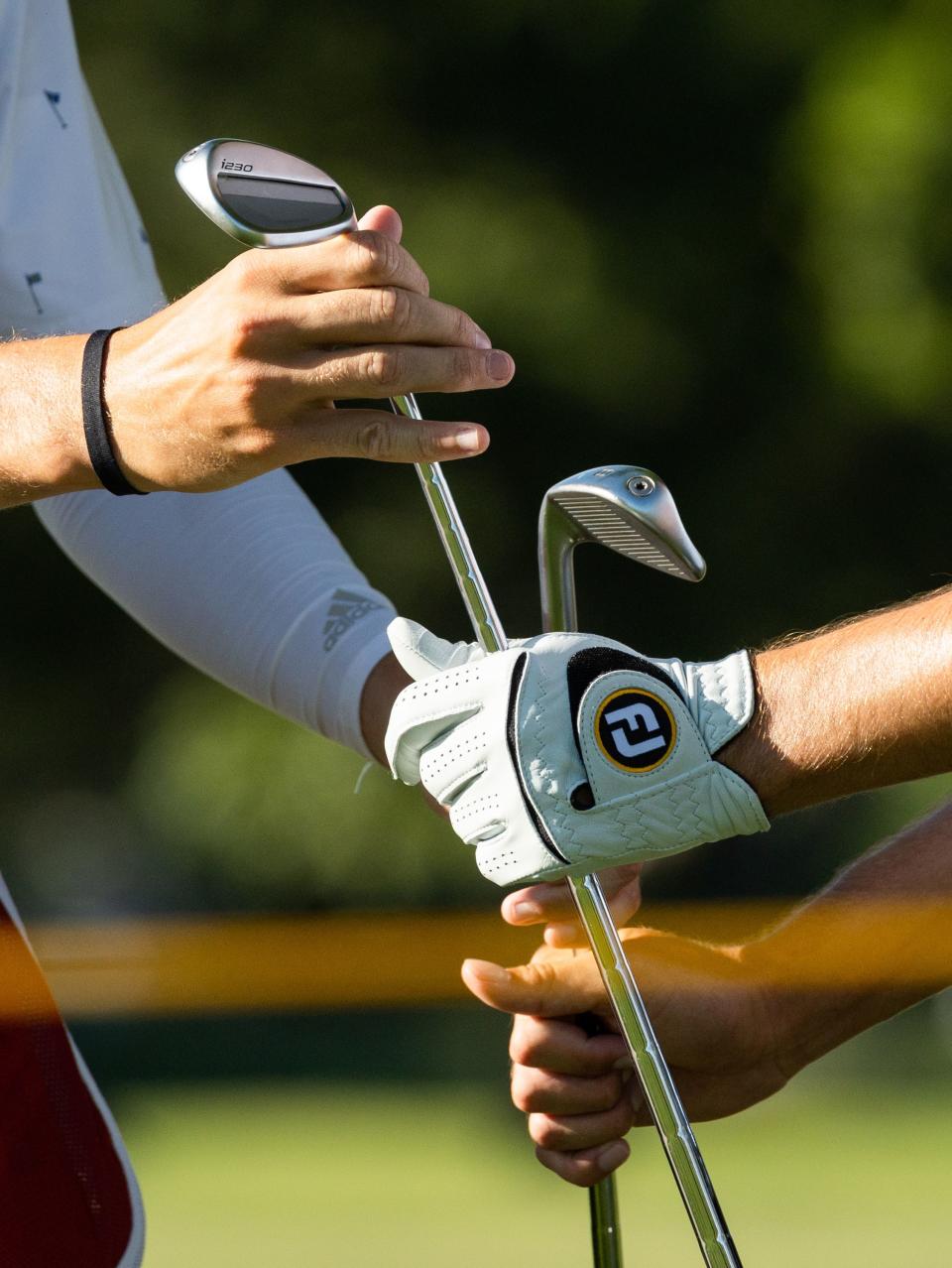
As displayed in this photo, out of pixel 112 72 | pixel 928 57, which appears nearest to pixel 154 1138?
pixel 112 72

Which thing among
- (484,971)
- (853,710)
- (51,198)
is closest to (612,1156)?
(484,971)

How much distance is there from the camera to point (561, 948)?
1562mm

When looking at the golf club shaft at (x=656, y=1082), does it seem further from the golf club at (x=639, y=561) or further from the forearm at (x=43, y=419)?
the forearm at (x=43, y=419)

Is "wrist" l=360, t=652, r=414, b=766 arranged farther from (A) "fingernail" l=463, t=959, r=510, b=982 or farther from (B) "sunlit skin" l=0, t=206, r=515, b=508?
(B) "sunlit skin" l=0, t=206, r=515, b=508

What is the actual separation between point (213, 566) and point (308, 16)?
469cm

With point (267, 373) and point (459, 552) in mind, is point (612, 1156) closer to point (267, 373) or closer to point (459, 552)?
point (459, 552)

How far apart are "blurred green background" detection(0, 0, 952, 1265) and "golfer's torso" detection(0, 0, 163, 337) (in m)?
3.62

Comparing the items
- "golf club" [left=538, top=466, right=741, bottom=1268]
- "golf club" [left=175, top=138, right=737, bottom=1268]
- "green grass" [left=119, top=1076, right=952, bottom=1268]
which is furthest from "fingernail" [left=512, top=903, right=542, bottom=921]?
"green grass" [left=119, top=1076, right=952, bottom=1268]

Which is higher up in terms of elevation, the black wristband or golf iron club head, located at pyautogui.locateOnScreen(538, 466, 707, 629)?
the black wristband

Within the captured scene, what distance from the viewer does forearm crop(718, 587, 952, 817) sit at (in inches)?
45.9

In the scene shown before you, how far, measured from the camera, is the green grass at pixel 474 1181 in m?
2.94

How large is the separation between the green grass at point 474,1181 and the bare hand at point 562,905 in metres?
1.44

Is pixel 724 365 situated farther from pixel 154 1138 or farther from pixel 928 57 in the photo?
pixel 154 1138

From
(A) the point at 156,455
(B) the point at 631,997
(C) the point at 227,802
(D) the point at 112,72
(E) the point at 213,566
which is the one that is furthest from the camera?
(D) the point at 112,72
